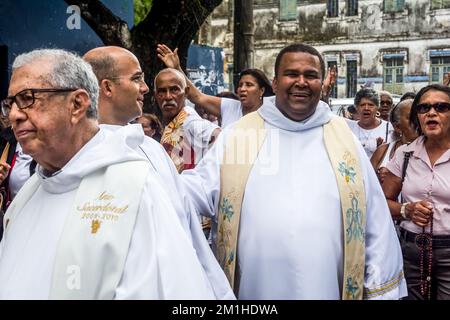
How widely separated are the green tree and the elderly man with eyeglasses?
5.76 meters

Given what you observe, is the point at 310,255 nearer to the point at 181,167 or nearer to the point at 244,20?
the point at 181,167

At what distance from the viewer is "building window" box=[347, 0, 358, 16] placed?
29.7 metres

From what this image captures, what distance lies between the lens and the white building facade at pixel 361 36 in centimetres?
2806

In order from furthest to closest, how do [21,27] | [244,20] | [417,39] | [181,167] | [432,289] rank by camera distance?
[417,39]
[244,20]
[21,27]
[181,167]
[432,289]

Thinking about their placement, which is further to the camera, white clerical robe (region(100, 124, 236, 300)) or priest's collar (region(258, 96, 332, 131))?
priest's collar (region(258, 96, 332, 131))

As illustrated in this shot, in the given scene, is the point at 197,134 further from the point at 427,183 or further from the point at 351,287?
the point at 351,287

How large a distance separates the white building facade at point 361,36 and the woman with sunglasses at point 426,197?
901 inches

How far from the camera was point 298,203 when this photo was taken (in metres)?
3.66

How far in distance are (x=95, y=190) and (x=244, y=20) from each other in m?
8.30

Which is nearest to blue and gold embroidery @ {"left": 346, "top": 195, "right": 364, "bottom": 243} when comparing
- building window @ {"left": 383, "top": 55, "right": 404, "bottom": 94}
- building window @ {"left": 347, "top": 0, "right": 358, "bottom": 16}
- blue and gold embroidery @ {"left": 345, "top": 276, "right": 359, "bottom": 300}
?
blue and gold embroidery @ {"left": 345, "top": 276, "right": 359, "bottom": 300}

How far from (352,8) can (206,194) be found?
2737 centimetres

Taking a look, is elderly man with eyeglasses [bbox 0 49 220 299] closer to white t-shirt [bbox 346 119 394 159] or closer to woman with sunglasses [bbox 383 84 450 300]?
woman with sunglasses [bbox 383 84 450 300]

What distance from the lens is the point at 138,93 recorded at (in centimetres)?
354

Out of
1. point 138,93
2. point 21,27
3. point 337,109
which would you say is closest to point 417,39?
point 337,109
